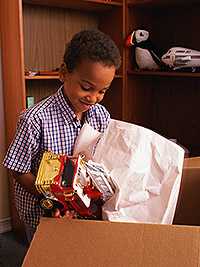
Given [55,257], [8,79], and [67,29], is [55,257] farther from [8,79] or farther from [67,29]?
[67,29]

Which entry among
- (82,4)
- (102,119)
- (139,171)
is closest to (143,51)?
(82,4)

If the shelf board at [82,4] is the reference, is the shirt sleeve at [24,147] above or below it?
below

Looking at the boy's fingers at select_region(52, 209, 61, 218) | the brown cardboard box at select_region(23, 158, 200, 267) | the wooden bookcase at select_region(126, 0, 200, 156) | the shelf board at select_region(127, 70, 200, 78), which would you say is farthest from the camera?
the wooden bookcase at select_region(126, 0, 200, 156)

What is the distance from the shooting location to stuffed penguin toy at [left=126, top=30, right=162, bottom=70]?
2184 mm

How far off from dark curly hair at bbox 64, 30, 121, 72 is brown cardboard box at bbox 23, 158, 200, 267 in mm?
438

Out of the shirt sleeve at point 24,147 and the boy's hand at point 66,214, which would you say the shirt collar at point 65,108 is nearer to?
the shirt sleeve at point 24,147

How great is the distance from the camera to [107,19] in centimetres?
236

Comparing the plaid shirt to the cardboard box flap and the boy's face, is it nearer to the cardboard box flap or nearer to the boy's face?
the boy's face

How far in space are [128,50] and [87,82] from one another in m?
1.34

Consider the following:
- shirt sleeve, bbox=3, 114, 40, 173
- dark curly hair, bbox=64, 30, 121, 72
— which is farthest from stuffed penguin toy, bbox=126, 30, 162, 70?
shirt sleeve, bbox=3, 114, 40, 173

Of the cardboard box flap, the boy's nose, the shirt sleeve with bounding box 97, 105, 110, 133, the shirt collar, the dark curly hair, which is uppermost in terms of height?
the dark curly hair

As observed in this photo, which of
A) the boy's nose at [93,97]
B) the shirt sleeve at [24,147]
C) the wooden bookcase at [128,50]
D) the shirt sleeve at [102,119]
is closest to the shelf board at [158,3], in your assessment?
the wooden bookcase at [128,50]

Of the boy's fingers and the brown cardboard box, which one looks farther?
the boy's fingers

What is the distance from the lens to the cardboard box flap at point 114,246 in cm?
64
